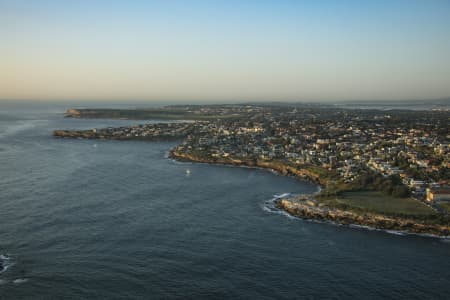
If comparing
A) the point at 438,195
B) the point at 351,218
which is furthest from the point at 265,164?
the point at 351,218

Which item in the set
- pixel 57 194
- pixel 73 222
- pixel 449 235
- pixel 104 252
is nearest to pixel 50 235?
pixel 73 222

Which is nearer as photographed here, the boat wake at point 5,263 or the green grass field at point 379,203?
the boat wake at point 5,263

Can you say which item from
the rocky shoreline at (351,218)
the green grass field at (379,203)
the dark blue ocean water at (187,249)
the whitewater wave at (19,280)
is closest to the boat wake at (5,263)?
the dark blue ocean water at (187,249)

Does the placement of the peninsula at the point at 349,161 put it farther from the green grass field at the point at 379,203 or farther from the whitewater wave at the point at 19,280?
the whitewater wave at the point at 19,280

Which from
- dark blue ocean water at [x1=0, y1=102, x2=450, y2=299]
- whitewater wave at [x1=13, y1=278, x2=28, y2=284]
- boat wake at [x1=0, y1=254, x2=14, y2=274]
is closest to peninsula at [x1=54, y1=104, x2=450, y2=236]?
dark blue ocean water at [x1=0, y1=102, x2=450, y2=299]

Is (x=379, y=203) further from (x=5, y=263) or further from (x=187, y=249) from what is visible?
(x=5, y=263)

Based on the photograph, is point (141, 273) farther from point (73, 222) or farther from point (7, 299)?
point (73, 222)
